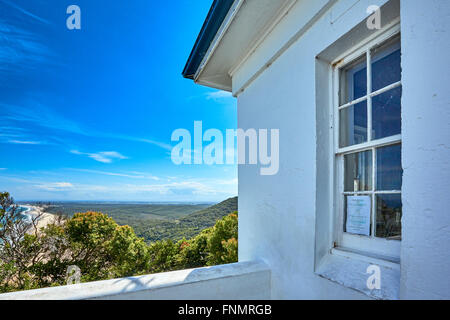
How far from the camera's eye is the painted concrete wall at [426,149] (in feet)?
3.06

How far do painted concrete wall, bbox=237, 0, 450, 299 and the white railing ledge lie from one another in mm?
223

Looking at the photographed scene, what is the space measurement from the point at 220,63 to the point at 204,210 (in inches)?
384

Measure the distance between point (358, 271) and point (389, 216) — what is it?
1.39 ft

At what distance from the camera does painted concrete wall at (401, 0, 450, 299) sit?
0.93 meters

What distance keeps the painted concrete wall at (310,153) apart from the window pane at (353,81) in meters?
0.27

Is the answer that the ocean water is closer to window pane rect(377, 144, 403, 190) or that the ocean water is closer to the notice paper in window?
the notice paper in window

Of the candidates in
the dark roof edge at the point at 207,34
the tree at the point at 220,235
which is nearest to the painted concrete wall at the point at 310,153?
the dark roof edge at the point at 207,34

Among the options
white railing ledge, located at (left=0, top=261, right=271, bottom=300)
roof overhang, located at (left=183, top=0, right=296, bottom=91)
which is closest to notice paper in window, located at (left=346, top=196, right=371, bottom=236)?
white railing ledge, located at (left=0, top=261, right=271, bottom=300)

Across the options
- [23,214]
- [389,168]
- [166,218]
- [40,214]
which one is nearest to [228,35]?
[389,168]

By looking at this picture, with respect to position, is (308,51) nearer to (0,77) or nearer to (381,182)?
(381,182)

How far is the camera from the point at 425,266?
3.21 ft

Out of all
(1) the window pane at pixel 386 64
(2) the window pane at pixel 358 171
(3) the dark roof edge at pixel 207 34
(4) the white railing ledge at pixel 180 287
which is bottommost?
(4) the white railing ledge at pixel 180 287

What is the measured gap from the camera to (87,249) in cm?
728

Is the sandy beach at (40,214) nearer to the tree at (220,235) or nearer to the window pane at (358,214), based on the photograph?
the tree at (220,235)
